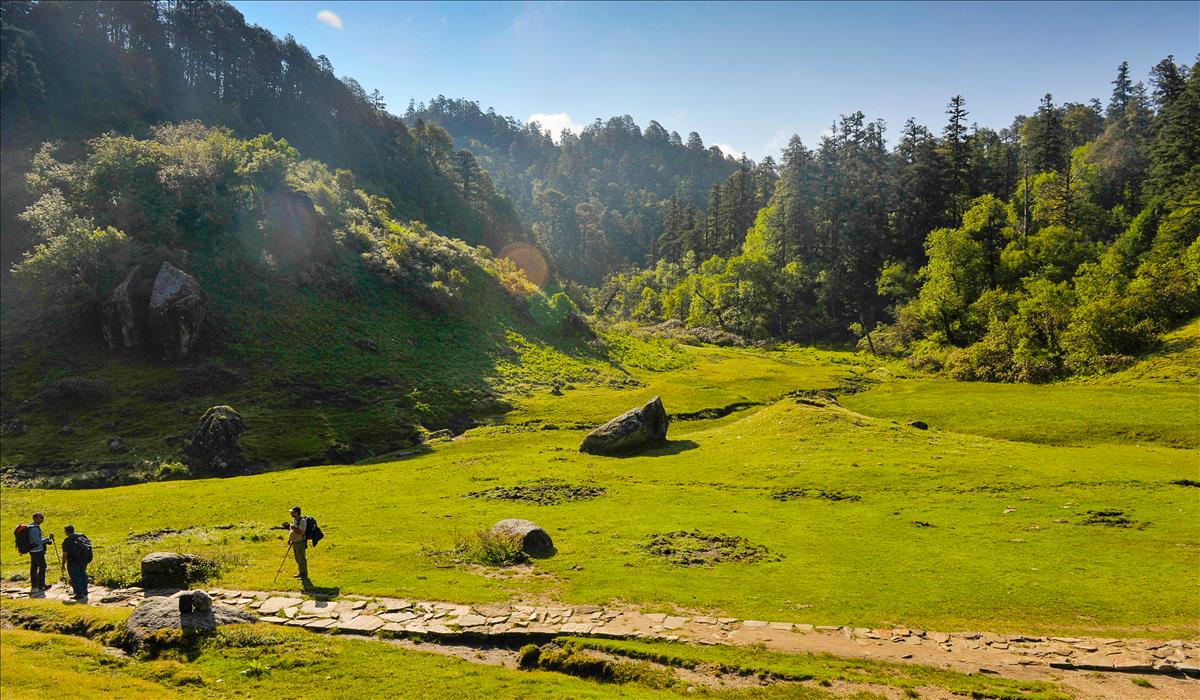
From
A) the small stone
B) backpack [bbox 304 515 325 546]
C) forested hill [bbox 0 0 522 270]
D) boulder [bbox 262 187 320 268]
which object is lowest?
the small stone

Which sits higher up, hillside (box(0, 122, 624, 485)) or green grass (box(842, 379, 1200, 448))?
hillside (box(0, 122, 624, 485))

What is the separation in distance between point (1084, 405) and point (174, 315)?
8305 centimetres

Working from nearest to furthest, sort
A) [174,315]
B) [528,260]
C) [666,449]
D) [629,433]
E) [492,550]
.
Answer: [492,550] → [629,433] → [666,449] → [174,315] → [528,260]

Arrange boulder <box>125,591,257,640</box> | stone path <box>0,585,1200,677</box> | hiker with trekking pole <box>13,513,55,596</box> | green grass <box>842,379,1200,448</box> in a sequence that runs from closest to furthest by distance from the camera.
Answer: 1. stone path <box>0,585,1200,677</box>
2. boulder <box>125,591,257,640</box>
3. hiker with trekking pole <box>13,513,55,596</box>
4. green grass <box>842,379,1200,448</box>

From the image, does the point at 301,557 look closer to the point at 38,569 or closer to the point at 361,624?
the point at 361,624

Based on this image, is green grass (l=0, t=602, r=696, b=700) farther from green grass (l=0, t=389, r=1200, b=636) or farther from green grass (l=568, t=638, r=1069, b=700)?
green grass (l=0, t=389, r=1200, b=636)

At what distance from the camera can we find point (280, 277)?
257 feet

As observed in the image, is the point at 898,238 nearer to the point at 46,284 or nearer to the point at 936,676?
the point at 936,676

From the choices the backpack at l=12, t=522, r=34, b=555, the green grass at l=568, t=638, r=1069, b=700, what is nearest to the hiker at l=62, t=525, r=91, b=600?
the backpack at l=12, t=522, r=34, b=555

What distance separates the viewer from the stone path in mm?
16953

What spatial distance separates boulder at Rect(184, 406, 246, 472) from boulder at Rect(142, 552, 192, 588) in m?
25.2

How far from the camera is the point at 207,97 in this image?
5197 inches

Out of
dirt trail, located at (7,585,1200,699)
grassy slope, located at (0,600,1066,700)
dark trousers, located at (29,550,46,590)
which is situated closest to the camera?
grassy slope, located at (0,600,1066,700)

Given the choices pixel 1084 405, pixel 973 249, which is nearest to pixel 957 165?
pixel 973 249
